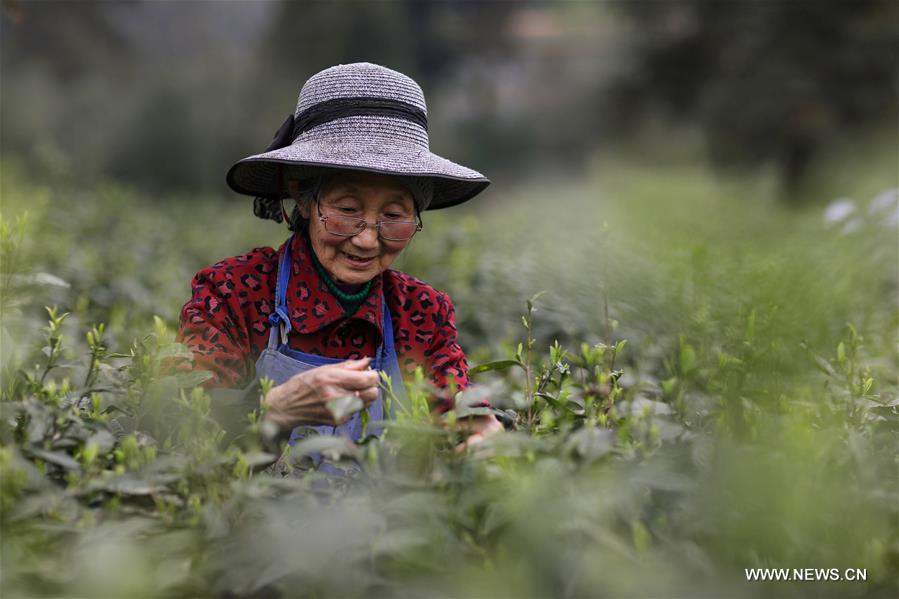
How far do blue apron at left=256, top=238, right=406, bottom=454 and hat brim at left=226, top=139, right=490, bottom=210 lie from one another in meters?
0.20

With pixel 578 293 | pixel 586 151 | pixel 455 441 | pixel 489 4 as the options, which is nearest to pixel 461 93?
pixel 489 4

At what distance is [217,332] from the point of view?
222cm

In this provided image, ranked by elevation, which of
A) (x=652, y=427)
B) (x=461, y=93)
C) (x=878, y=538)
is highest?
(x=461, y=93)

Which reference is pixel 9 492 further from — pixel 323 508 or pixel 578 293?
pixel 578 293

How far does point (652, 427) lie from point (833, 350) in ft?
4.83

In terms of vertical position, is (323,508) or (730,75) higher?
(730,75)

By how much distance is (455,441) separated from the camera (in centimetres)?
159

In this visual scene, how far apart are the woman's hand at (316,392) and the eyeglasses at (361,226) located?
51 centimetres

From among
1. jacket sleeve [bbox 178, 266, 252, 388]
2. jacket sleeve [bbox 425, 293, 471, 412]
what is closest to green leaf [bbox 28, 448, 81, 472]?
jacket sleeve [bbox 178, 266, 252, 388]

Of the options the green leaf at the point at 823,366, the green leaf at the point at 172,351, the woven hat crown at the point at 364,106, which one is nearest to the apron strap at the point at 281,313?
the woven hat crown at the point at 364,106

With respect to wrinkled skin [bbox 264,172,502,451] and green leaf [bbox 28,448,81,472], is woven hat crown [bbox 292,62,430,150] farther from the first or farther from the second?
green leaf [bbox 28,448,81,472]

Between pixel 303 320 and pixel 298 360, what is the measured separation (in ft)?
0.34

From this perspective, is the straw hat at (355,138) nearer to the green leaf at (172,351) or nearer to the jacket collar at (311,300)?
the jacket collar at (311,300)

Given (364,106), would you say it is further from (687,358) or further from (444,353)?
(687,358)
